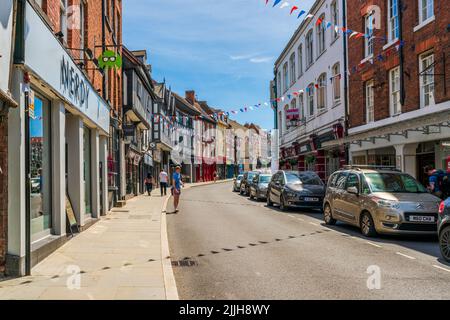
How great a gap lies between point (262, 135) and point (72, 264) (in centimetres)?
10312

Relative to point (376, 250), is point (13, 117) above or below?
above

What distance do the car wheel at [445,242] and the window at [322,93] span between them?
1939 centimetres

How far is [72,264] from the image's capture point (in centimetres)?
732

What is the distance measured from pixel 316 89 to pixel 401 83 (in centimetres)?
1170

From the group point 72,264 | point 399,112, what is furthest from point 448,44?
point 72,264

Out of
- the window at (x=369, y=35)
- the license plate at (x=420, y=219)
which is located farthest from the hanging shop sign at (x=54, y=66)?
the window at (x=369, y=35)

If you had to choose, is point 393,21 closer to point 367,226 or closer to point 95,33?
point 367,226

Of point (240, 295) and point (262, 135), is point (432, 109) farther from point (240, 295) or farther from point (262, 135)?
point (262, 135)

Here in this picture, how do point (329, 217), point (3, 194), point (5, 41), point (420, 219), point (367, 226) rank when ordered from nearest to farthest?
point (5, 41) < point (3, 194) < point (420, 219) < point (367, 226) < point (329, 217)

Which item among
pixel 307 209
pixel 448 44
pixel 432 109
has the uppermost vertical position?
pixel 448 44

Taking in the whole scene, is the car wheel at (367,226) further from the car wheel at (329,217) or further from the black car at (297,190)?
the black car at (297,190)

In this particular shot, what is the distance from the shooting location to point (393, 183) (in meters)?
11.5

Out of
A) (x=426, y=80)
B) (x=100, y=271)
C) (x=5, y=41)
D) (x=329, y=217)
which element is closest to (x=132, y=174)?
(x=329, y=217)
